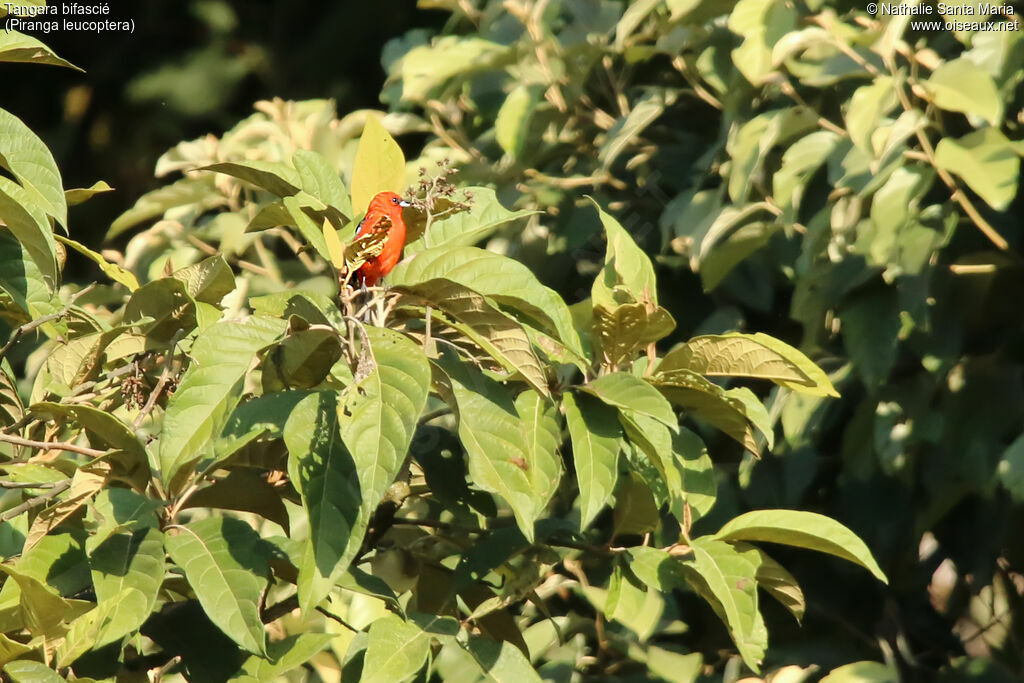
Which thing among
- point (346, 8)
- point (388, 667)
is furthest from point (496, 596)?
point (346, 8)

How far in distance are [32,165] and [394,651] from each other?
1.50 feet

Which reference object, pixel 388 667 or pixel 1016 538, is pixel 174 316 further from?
pixel 1016 538

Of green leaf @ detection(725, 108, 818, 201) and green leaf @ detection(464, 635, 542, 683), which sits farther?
green leaf @ detection(725, 108, 818, 201)

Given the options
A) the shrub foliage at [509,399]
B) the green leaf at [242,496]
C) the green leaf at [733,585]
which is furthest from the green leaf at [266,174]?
the green leaf at [733,585]

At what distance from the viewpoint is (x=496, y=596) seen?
0.96 metres

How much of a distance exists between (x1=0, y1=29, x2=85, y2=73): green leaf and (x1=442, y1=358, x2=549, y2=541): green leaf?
380 millimetres

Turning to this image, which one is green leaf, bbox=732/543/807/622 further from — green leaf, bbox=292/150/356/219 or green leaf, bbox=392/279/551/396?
green leaf, bbox=292/150/356/219

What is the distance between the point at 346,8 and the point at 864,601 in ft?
10.7

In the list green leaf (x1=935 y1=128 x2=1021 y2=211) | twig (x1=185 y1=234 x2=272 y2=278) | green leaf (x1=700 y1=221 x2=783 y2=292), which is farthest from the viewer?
twig (x1=185 y1=234 x2=272 y2=278)

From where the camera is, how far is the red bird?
87 centimetres

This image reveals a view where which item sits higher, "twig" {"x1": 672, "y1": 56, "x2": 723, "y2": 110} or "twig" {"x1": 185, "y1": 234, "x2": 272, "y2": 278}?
"twig" {"x1": 672, "y1": 56, "x2": 723, "y2": 110}

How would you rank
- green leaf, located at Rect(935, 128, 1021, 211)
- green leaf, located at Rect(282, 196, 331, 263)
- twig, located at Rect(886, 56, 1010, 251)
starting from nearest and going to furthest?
green leaf, located at Rect(282, 196, 331, 263) < green leaf, located at Rect(935, 128, 1021, 211) < twig, located at Rect(886, 56, 1010, 251)

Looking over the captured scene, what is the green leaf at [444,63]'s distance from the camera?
200 cm


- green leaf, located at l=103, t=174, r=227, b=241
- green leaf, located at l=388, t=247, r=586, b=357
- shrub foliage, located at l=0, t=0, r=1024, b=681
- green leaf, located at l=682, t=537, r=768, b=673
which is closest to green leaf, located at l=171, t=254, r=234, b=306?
shrub foliage, located at l=0, t=0, r=1024, b=681
